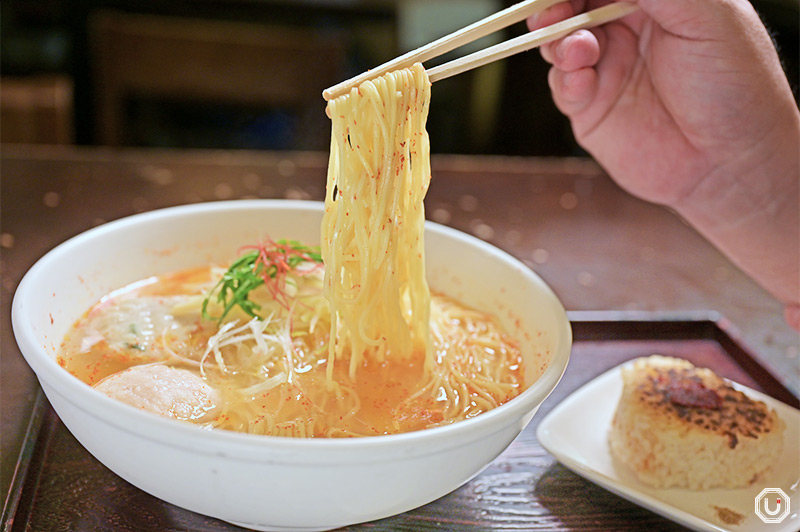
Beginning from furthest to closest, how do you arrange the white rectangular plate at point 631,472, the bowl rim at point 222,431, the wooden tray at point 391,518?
the white rectangular plate at point 631,472 < the wooden tray at point 391,518 < the bowl rim at point 222,431

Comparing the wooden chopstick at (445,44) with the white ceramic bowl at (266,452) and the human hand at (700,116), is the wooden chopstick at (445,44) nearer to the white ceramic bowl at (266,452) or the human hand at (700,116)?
the human hand at (700,116)

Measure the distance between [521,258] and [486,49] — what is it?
1002 millimetres

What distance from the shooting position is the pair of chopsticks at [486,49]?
1302 millimetres

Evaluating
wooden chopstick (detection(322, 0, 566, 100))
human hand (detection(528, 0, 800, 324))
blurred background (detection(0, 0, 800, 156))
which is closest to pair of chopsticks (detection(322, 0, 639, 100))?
wooden chopstick (detection(322, 0, 566, 100))

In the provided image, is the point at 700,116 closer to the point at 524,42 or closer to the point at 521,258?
the point at 524,42

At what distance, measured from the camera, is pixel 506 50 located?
1341 millimetres

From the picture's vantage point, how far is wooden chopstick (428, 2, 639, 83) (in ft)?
4.30

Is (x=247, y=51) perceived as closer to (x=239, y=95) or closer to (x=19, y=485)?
(x=239, y=95)

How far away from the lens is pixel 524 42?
1376 millimetres

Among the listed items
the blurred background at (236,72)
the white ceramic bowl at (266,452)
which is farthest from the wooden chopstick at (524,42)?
the blurred background at (236,72)

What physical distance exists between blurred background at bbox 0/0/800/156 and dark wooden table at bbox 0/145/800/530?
820 mm

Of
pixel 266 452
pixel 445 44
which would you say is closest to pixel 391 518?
pixel 266 452

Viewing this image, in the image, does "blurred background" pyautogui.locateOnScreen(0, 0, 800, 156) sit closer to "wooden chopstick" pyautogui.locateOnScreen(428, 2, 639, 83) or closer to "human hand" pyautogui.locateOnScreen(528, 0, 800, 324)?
"human hand" pyautogui.locateOnScreen(528, 0, 800, 324)

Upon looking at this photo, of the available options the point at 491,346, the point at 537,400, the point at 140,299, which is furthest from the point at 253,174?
the point at 537,400
